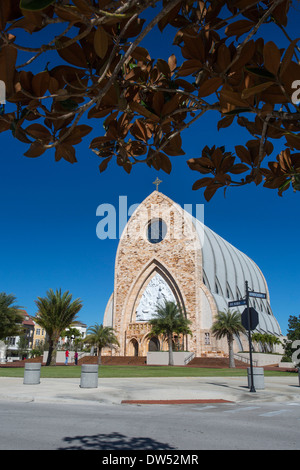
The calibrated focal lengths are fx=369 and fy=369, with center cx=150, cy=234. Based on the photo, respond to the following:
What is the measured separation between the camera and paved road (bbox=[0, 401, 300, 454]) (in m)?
5.49

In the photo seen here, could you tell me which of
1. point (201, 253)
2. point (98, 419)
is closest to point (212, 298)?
point (201, 253)

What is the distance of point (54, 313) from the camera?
1364 inches

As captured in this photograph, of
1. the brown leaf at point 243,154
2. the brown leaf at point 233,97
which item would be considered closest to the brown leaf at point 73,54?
the brown leaf at point 233,97

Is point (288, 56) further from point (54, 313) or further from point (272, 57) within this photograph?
point (54, 313)

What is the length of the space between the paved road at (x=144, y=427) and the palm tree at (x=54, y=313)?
2557 centimetres

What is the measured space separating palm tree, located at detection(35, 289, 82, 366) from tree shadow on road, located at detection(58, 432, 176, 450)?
30.1 meters

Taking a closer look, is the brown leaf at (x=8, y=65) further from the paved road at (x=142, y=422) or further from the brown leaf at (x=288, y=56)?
the paved road at (x=142, y=422)

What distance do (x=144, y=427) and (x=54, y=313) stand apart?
29.5m

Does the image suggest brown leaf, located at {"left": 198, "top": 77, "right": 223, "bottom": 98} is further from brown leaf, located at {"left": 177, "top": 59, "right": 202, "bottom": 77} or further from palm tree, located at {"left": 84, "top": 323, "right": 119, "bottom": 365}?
palm tree, located at {"left": 84, "top": 323, "right": 119, "bottom": 365}

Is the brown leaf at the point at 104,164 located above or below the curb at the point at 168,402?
above

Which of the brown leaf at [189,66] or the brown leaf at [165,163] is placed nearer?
the brown leaf at [189,66]

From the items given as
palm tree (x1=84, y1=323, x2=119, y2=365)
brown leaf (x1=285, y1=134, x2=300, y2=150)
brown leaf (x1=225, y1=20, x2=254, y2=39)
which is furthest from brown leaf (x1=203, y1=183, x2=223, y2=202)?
palm tree (x1=84, y1=323, x2=119, y2=365)

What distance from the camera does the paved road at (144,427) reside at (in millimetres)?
5488

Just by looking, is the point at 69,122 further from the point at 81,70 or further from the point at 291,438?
the point at 291,438
